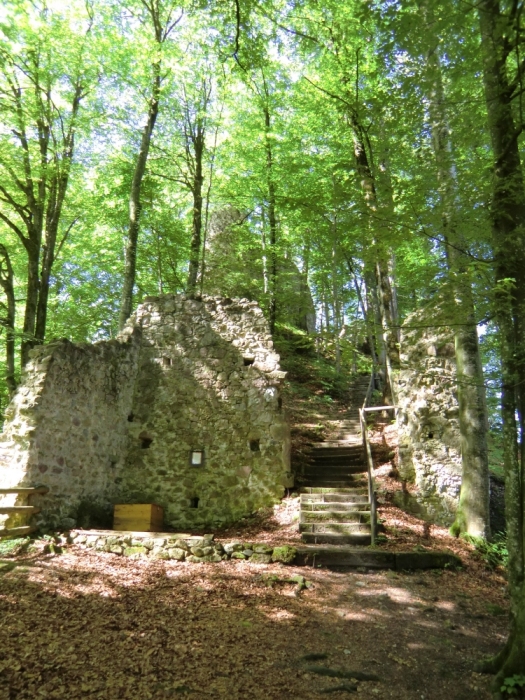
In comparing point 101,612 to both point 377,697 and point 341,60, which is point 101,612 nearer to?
point 377,697

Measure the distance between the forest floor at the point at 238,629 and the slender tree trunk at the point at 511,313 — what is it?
2.30 ft

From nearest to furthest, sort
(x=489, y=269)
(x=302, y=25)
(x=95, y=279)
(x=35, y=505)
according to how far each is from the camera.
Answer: (x=489, y=269)
(x=35, y=505)
(x=302, y=25)
(x=95, y=279)

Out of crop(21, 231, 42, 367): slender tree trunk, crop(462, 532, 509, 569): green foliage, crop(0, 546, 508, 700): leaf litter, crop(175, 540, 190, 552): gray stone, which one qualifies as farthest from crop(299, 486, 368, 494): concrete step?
crop(21, 231, 42, 367): slender tree trunk

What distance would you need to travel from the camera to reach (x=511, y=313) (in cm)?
329

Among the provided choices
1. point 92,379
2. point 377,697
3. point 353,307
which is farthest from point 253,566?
point 353,307

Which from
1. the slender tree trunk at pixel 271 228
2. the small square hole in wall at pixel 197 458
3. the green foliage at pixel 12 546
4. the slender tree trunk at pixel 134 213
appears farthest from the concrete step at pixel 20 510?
the slender tree trunk at pixel 271 228

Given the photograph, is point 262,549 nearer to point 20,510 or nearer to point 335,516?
point 335,516

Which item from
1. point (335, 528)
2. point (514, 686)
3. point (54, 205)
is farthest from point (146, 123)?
point (514, 686)

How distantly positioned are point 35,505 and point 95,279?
9712 mm

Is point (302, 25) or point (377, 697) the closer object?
point (377, 697)

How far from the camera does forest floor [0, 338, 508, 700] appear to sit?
2.99m

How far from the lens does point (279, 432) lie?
849cm

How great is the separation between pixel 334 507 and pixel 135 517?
3.34 meters

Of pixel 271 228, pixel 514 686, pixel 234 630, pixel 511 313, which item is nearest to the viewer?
pixel 514 686
